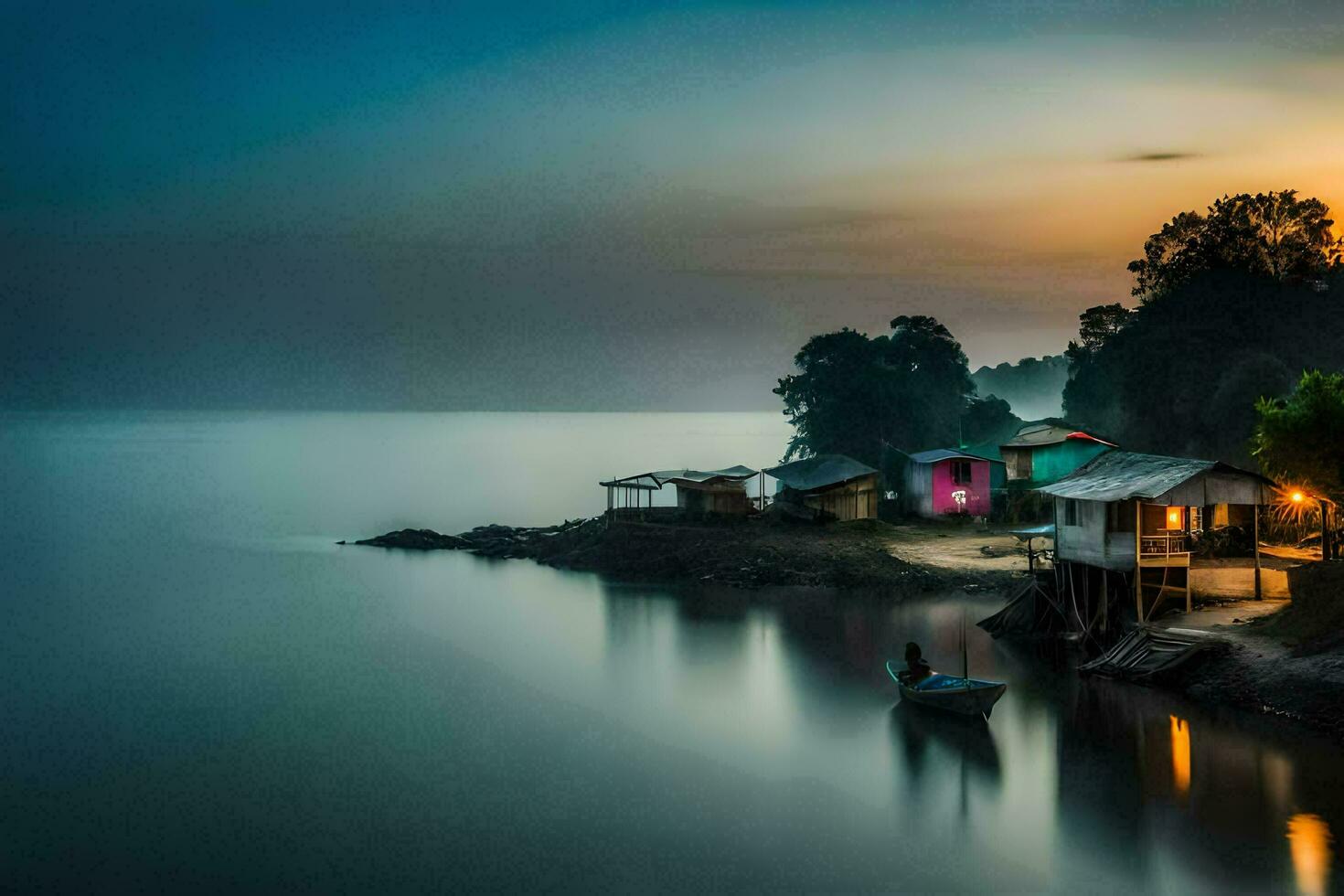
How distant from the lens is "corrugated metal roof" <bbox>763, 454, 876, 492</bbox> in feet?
183

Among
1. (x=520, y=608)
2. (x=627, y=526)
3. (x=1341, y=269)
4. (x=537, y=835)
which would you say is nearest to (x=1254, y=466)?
(x=1341, y=269)

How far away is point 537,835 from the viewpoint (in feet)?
78.4

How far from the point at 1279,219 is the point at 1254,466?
22.3 m

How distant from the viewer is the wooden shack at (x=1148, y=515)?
3173cm

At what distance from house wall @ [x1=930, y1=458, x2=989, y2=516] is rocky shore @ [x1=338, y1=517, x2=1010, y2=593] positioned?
4499mm

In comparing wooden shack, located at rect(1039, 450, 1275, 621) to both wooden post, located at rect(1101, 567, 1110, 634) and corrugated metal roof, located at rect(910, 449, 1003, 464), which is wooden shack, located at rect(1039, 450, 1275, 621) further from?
corrugated metal roof, located at rect(910, 449, 1003, 464)

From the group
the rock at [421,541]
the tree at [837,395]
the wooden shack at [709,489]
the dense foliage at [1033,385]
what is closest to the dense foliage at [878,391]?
the tree at [837,395]

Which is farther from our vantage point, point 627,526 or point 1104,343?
point 1104,343

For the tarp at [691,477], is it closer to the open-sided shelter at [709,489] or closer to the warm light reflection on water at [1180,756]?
the open-sided shelter at [709,489]

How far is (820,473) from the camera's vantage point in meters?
56.7

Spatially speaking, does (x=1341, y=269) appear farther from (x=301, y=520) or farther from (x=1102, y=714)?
(x=301, y=520)

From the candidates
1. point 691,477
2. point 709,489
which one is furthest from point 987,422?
point 691,477

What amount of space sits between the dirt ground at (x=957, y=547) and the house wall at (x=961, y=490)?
1.32 meters

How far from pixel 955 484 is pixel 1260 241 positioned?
2491 cm
